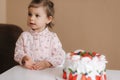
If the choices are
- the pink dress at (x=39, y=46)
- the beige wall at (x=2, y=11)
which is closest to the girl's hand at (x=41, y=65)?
the pink dress at (x=39, y=46)

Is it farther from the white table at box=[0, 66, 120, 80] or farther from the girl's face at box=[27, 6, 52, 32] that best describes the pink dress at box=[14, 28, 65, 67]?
the white table at box=[0, 66, 120, 80]

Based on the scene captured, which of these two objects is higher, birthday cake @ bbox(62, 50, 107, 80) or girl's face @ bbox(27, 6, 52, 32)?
girl's face @ bbox(27, 6, 52, 32)

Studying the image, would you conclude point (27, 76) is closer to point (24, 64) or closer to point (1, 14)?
point (24, 64)

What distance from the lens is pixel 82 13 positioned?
8.77 ft

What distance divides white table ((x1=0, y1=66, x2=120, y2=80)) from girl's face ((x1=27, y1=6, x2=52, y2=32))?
0.31 meters

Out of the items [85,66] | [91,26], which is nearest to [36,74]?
[85,66]

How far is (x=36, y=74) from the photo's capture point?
1504mm

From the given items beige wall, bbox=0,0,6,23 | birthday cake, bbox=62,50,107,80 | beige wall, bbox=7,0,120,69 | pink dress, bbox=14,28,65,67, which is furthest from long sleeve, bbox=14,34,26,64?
beige wall, bbox=0,0,6,23

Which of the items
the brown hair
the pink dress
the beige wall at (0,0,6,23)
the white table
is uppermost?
the brown hair

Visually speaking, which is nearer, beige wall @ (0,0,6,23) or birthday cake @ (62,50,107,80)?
birthday cake @ (62,50,107,80)

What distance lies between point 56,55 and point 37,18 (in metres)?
0.26

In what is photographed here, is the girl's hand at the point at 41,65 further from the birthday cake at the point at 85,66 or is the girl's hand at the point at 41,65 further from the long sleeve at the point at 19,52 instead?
the birthday cake at the point at 85,66

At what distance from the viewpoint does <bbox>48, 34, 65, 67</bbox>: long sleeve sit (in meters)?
1.76

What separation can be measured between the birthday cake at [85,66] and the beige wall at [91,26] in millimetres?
1298
